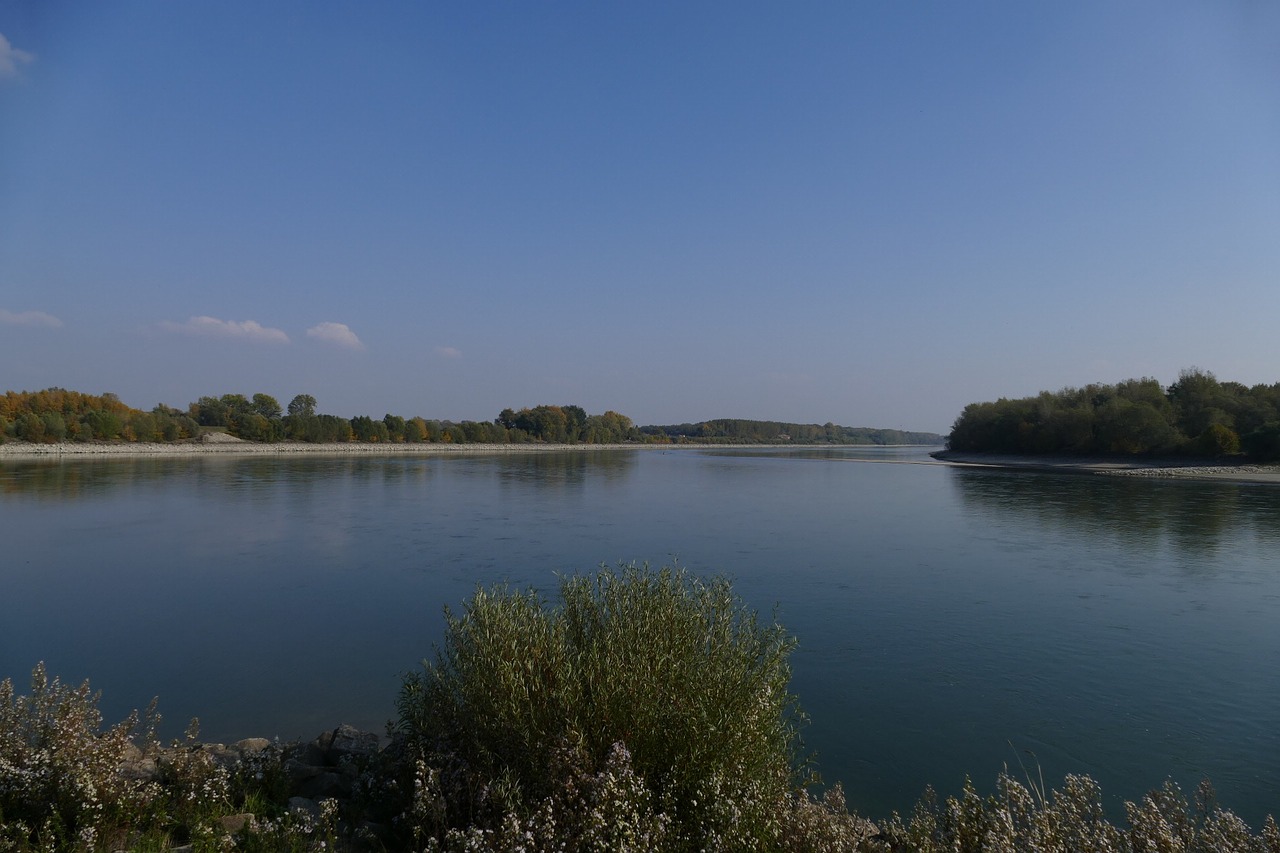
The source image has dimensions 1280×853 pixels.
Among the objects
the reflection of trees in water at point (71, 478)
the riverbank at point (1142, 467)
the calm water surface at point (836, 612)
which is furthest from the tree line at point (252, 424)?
the riverbank at point (1142, 467)

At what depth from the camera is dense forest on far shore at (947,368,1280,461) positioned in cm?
5500

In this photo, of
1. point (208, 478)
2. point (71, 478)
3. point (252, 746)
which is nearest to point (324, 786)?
point (252, 746)

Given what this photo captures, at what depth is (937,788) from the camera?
256 inches

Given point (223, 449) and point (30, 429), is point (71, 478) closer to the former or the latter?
point (30, 429)

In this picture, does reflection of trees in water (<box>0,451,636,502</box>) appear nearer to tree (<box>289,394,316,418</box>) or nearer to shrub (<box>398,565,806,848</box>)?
shrub (<box>398,565,806,848</box>)

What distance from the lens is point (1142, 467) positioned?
56.5m

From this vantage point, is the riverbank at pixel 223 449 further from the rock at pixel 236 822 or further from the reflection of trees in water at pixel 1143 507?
the rock at pixel 236 822

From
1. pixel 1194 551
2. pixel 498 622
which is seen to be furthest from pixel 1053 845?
pixel 1194 551

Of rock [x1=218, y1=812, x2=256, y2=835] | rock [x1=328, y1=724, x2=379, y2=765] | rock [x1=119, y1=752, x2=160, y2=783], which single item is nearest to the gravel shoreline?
rock [x1=119, y1=752, x2=160, y2=783]

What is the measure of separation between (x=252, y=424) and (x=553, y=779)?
106m

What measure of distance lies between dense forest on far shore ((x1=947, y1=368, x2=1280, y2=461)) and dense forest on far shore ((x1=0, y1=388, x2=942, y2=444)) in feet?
285

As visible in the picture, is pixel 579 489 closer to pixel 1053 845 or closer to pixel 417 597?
pixel 417 597

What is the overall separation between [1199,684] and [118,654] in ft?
49.2

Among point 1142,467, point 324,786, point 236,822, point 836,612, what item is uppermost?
point 1142,467
